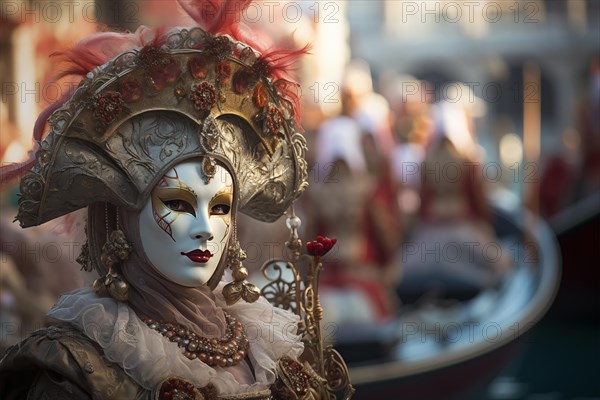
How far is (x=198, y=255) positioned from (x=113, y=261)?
198mm

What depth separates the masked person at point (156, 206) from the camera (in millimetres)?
2967

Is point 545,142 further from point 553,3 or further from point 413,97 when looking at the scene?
point 413,97

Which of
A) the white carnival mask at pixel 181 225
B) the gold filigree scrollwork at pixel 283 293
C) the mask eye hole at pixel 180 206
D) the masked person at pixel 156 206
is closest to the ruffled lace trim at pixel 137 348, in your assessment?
the masked person at pixel 156 206

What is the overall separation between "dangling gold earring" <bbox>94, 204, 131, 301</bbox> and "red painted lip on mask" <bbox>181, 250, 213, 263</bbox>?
0.14 meters

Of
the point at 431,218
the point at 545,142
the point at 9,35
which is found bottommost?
the point at 545,142

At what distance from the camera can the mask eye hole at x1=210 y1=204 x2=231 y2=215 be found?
3.13 meters

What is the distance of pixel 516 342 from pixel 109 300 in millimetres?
5644

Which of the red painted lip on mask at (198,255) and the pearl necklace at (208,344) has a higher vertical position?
the red painted lip on mask at (198,255)

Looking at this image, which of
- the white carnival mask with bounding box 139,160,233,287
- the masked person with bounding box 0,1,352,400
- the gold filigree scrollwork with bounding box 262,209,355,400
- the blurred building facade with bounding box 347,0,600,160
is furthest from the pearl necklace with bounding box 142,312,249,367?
the blurred building facade with bounding box 347,0,600,160

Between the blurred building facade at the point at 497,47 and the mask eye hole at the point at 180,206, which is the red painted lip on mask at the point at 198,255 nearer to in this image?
the mask eye hole at the point at 180,206

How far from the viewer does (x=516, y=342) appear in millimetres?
8367

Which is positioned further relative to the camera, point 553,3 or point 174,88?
point 553,3

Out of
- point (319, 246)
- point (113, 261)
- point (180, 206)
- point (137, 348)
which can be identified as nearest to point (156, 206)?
point (180, 206)

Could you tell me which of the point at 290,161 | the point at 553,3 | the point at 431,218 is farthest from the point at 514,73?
the point at 290,161
